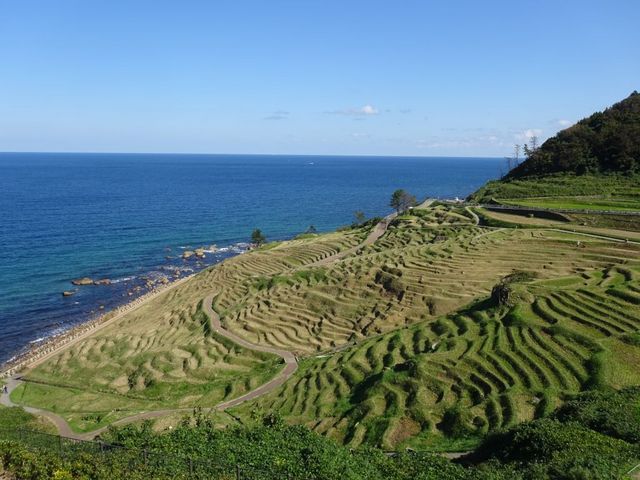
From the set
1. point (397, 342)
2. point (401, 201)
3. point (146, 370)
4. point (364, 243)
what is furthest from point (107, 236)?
point (397, 342)

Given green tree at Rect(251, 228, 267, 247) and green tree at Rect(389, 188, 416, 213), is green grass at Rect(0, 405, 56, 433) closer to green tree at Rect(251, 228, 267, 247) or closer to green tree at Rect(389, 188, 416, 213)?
green tree at Rect(251, 228, 267, 247)

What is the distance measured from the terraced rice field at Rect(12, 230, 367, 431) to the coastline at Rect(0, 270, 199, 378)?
2.17m

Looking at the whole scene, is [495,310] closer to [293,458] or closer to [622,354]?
[622,354]

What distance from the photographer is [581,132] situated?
104938 millimetres

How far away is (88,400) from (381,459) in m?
31.3

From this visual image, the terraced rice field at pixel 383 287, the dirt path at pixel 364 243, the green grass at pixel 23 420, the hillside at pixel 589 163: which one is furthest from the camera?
the hillside at pixel 589 163

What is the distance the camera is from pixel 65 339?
61.6 meters

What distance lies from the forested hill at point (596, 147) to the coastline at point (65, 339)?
78339mm

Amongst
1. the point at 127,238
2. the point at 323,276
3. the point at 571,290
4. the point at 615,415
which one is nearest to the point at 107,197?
the point at 127,238

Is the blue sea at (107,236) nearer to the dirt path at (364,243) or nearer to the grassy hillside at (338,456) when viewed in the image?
the dirt path at (364,243)

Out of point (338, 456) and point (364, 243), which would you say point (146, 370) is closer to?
point (338, 456)

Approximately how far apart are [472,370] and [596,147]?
275 feet

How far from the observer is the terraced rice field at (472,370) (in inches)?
1101

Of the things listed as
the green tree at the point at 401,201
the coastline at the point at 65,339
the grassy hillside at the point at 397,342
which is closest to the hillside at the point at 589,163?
the green tree at the point at 401,201
